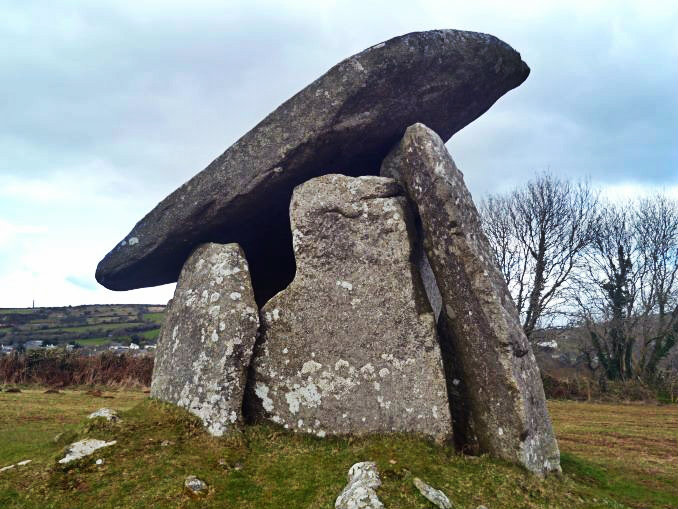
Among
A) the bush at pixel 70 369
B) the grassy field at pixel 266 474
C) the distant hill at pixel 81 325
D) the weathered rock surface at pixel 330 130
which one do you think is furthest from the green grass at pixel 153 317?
the grassy field at pixel 266 474

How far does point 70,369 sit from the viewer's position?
22.7 metres

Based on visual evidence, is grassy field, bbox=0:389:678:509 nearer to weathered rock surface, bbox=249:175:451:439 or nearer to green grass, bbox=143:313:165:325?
weathered rock surface, bbox=249:175:451:439

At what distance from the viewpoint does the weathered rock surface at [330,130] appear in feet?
27.9

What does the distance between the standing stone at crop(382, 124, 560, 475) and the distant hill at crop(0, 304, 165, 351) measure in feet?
117

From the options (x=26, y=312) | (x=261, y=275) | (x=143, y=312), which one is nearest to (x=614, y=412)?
(x=261, y=275)

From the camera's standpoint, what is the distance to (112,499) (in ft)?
19.4

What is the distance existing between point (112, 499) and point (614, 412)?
777 inches

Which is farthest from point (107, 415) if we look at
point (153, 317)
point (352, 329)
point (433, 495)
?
point (153, 317)

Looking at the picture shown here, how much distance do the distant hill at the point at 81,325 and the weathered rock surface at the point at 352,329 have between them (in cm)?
3428

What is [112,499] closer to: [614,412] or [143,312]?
[614,412]

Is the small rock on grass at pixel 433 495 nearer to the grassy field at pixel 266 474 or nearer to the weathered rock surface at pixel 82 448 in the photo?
the grassy field at pixel 266 474

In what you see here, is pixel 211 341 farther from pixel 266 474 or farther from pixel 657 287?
pixel 657 287

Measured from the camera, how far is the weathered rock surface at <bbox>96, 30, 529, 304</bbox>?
8.49 m

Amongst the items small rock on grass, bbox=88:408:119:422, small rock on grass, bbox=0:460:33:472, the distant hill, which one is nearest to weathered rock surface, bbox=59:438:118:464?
small rock on grass, bbox=88:408:119:422
